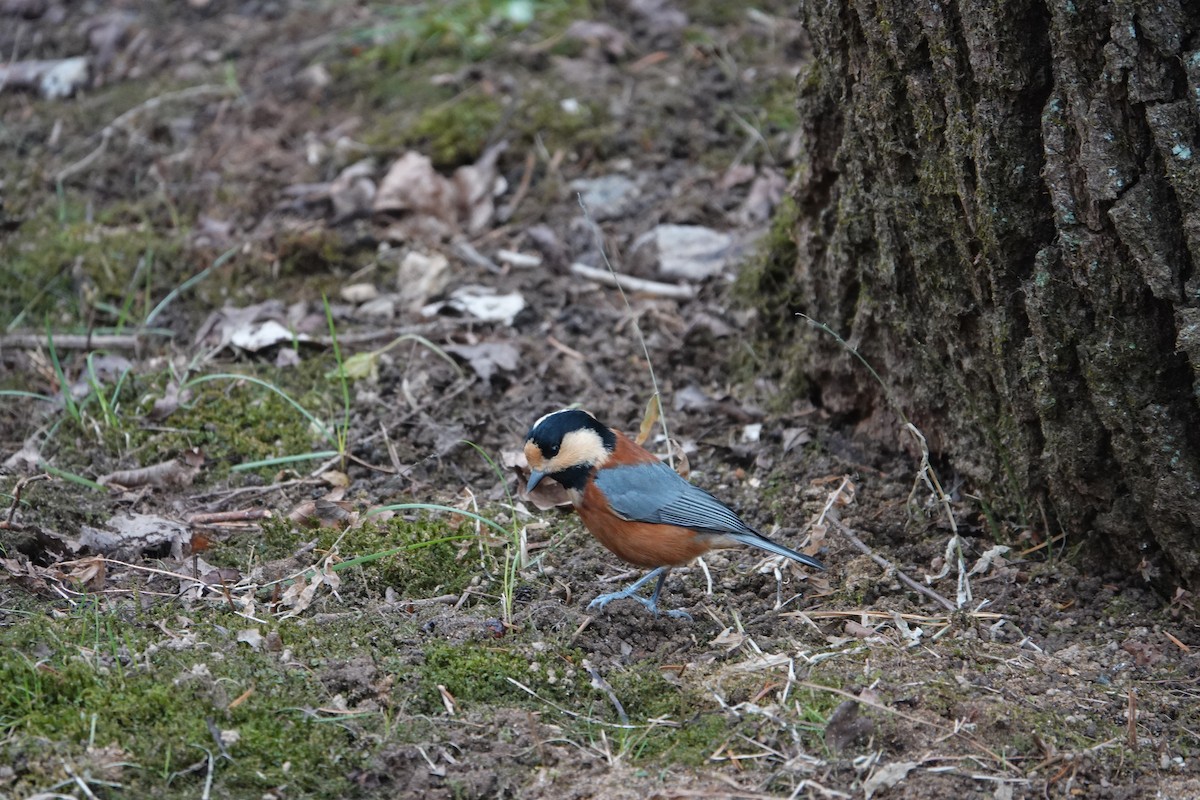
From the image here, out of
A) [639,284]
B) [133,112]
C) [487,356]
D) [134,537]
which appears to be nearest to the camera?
[134,537]

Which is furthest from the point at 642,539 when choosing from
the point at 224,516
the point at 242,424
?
the point at 242,424

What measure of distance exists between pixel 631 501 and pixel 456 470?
0.99 metres

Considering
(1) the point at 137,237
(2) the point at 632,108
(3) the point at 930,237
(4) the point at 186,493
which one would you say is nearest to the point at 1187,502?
(3) the point at 930,237

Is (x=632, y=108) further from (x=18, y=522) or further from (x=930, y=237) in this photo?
(x=18, y=522)

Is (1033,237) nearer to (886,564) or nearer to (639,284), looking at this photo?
(886,564)

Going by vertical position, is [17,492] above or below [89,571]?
above

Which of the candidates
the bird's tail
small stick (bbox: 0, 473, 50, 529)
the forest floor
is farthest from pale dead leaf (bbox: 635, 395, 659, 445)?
small stick (bbox: 0, 473, 50, 529)

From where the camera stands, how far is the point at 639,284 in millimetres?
6164

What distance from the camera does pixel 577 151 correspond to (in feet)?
23.3

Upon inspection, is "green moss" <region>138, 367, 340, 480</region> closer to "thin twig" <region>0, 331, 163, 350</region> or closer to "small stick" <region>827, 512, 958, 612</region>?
"thin twig" <region>0, 331, 163, 350</region>

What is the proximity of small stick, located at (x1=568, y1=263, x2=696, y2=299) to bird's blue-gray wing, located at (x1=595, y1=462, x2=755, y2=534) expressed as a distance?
5.78ft

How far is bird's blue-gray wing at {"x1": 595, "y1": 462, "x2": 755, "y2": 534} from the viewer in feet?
13.8

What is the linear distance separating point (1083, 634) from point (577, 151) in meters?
4.28

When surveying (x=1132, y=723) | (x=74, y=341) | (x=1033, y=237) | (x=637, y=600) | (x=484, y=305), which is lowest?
(x=74, y=341)
